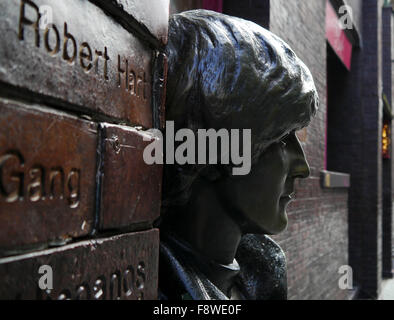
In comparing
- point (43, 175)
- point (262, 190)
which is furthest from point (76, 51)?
point (262, 190)

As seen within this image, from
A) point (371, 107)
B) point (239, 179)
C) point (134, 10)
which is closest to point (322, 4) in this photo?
point (371, 107)

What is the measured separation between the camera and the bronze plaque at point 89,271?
72 cm

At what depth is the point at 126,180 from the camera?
3.42 ft

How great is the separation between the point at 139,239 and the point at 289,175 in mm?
752

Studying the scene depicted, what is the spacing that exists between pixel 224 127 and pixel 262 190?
11.9 inches

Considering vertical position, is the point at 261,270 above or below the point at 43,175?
below

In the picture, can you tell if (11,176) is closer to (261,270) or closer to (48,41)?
(48,41)

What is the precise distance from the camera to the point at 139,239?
1.12 m

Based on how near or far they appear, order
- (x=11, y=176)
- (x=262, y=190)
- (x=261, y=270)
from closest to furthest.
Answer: (x=11, y=176), (x=262, y=190), (x=261, y=270)

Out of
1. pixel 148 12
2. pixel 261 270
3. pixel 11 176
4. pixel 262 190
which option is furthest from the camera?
pixel 261 270

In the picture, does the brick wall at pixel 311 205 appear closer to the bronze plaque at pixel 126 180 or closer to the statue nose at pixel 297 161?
the statue nose at pixel 297 161

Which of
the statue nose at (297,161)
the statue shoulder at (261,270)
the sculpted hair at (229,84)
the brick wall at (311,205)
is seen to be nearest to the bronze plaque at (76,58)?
the sculpted hair at (229,84)

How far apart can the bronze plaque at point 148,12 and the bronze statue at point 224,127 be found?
0.17 meters

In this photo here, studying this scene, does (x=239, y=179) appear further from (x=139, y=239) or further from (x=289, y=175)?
(x=139, y=239)
